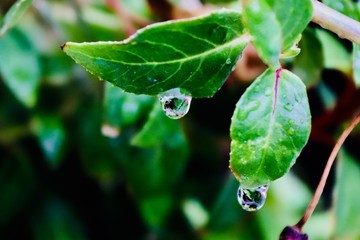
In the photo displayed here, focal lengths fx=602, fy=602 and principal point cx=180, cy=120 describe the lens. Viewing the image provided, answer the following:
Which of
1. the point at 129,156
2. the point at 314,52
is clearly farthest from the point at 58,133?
the point at 314,52

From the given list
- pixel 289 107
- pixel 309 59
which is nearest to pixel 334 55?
pixel 309 59

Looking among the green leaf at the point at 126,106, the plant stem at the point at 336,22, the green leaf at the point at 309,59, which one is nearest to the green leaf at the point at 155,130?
the green leaf at the point at 126,106

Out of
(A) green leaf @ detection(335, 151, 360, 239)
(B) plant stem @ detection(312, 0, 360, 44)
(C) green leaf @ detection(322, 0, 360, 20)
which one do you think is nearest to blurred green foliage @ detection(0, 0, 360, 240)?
(A) green leaf @ detection(335, 151, 360, 239)

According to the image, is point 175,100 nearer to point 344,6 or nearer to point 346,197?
point 344,6

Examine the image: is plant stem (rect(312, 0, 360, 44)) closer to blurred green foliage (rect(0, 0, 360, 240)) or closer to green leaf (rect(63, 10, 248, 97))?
green leaf (rect(63, 10, 248, 97))

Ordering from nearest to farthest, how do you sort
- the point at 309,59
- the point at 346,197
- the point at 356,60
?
the point at 356,60, the point at 309,59, the point at 346,197
